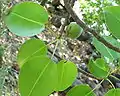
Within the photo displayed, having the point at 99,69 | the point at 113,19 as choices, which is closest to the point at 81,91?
the point at 99,69

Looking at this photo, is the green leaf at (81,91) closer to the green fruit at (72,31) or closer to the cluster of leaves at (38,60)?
the cluster of leaves at (38,60)

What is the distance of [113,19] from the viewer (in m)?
0.60

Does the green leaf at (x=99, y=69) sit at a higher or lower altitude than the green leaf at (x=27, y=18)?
lower

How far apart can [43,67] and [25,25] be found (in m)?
0.09

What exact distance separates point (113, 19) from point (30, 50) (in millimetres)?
165

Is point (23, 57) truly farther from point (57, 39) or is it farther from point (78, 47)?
point (78, 47)

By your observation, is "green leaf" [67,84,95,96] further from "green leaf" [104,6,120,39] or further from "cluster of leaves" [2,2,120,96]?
"green leaf" [104,6,120,39]

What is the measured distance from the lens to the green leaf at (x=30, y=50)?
0.63 metres

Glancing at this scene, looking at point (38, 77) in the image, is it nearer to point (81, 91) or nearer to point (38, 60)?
point (38, 60)

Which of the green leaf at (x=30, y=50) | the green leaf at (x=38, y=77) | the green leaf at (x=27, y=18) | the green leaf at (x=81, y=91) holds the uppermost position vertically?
the green leaf at (x=27, y=18)

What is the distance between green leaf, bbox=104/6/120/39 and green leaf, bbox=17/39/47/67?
0.13 metres

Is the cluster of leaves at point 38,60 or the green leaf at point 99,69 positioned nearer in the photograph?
the cluster of leaves at point 38,60

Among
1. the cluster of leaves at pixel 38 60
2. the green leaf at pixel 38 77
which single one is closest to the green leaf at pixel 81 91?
the cluster of leaves at pixel 38 60

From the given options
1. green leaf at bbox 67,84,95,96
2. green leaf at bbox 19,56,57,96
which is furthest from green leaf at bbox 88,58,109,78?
green leaf at bbox 19,56,57,96
